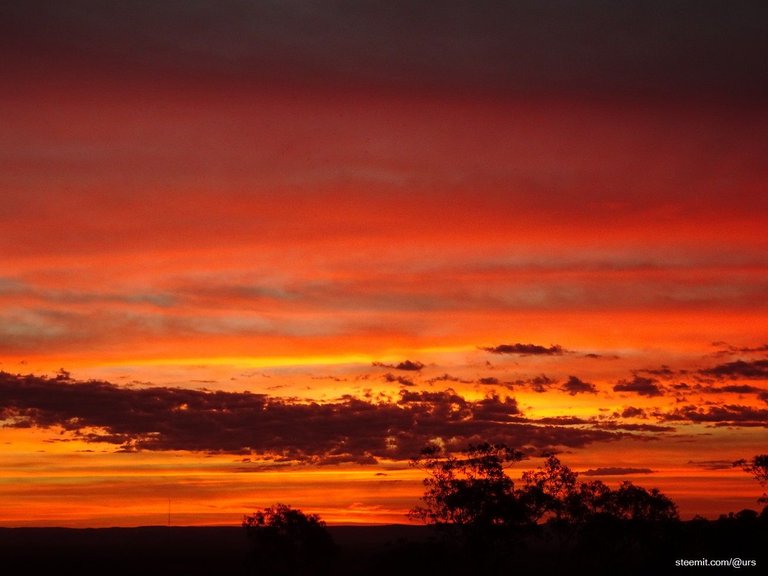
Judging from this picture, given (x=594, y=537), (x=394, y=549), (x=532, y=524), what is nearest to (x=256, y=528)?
(x=394, y=549)

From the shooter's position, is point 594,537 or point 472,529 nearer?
point 472,529

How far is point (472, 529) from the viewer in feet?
351

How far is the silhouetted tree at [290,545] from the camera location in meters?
115

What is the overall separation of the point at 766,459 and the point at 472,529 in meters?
32.8

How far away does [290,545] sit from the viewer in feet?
379

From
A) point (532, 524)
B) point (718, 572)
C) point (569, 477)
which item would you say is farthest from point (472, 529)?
point (718, 572)

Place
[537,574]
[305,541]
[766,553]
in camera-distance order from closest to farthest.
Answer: [766,553]
[305,541]
[537,574]

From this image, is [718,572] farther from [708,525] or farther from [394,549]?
[394,549]

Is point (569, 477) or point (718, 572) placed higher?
point (569, 477)

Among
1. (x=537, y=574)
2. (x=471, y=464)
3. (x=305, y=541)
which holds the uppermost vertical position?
(x=471, y=464)

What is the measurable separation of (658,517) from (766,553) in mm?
21883

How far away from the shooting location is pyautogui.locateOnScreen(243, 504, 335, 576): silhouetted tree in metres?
115

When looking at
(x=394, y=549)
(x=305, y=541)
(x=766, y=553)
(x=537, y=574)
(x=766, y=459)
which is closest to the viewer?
(x=766, y=553)

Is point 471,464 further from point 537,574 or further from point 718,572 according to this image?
point 537,574
